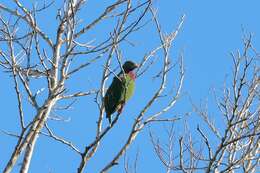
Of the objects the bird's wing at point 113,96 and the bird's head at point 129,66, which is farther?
the bird's head at point 129,66

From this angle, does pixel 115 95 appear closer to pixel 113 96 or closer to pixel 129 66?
pixel 113 96

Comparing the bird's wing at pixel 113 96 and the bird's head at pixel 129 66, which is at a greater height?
the bird's head at pixel 129 66

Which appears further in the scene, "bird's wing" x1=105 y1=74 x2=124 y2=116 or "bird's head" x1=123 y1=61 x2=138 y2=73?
"bird's head" x1=123 y1=61 x2=138 y2=73

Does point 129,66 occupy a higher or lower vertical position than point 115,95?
higher

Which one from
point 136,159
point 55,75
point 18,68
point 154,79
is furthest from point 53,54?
point 136,159

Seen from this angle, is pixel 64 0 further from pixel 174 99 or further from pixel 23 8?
pixel 174 99

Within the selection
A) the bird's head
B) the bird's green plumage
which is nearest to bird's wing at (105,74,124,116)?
the bird's green plumage

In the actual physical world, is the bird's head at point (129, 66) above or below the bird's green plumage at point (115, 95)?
above

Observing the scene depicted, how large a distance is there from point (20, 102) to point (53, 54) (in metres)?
1.02

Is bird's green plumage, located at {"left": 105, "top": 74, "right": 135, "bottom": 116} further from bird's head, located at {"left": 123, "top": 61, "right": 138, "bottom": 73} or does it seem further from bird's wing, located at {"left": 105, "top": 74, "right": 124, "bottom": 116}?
bird's head, located at {"left": 123, "top": 61, "right": 138, "bottom": 73}

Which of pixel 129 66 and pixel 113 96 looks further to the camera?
pixel 129 66

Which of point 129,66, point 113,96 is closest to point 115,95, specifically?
point 113,96

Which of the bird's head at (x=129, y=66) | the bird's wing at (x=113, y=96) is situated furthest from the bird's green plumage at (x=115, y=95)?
the bird's head at (x=129, y=66)

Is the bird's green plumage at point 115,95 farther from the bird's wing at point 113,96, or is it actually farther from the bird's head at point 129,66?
the bird's head at point 129,66
